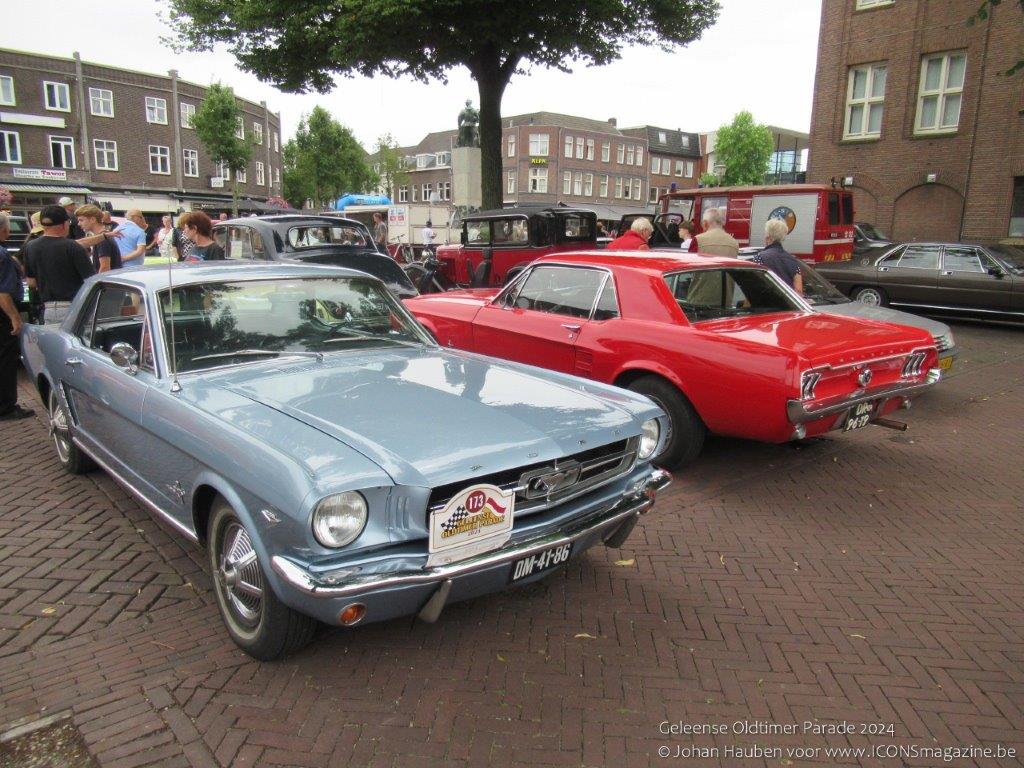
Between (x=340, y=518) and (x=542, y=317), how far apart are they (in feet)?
12.2

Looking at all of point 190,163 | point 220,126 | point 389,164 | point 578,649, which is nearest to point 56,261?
point 578,649

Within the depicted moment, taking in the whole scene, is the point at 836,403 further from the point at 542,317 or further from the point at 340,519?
the point at 340,519

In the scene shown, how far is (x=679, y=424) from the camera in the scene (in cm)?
502

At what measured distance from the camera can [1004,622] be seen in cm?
331

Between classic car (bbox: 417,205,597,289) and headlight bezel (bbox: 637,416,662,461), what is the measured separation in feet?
30.6

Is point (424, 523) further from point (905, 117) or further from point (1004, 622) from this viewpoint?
point (905, 117)

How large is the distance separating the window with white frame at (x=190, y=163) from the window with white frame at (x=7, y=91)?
9121 millimetres

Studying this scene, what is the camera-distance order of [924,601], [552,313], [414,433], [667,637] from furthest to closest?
[552,313]
[924,601]
[667,637]
[414,433]

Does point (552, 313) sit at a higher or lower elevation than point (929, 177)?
lower

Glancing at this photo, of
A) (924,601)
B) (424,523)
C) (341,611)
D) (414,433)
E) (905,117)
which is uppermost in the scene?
(905,117)

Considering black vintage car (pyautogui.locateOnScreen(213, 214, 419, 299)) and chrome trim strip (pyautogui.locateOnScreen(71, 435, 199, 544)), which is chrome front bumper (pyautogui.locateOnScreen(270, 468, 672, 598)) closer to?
chrome trim strip (pyautogui.locateOnScreen(71, 435, 199, 544))

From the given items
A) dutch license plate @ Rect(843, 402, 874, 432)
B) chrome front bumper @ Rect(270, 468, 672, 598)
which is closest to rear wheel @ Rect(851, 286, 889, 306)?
dutch license plate @ Rect(843, 402, 874, 432)

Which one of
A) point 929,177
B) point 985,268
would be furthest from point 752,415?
point 929,177

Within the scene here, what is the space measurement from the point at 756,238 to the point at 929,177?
6.88 meters
